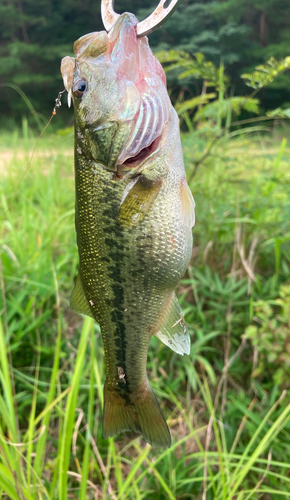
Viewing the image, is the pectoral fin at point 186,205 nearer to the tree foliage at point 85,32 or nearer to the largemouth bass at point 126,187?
the largemouth bass at point 126,187

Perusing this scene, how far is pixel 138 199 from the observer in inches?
29.1

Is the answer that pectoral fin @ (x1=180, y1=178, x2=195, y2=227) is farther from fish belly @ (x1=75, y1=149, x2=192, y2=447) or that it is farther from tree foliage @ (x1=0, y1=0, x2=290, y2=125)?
tree foliage @ (x1=0, y1=0, x2=290, y2=125)

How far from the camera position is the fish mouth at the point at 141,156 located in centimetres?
77

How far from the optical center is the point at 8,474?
92cm

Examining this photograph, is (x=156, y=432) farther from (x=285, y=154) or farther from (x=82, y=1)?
(x=82, y=1)

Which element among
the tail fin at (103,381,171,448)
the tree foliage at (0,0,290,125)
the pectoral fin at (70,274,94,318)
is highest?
the tree foliage at (0,0,290,125)

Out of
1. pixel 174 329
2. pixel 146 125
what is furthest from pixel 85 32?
pixel 174 329

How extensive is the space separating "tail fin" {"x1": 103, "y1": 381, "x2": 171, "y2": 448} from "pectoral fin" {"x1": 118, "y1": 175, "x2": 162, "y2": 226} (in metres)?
0.47

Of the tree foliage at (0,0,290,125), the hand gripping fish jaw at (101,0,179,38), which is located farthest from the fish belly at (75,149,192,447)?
the tree foliage at (0,0,290,125)

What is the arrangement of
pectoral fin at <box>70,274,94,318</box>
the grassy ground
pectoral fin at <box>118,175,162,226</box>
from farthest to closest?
the grassy ground < pectoral fin at <box>70,274,94,318</box> < pectoral fin at <box>118,175,162,226</box>

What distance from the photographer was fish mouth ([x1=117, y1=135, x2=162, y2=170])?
2.52ft

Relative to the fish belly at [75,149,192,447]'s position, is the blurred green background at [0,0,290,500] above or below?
below

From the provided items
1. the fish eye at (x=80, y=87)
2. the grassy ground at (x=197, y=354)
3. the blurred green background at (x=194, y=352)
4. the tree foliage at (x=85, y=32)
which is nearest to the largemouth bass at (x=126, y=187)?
the fish eye at (x=80, y=87)

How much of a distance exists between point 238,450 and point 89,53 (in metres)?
1.76
